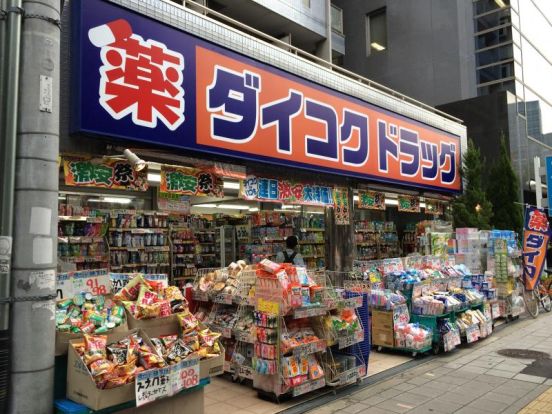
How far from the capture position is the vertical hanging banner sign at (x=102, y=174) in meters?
5.72

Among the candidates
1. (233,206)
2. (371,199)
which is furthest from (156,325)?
(233,206)

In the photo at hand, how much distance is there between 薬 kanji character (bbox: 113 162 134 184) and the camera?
20.1ft

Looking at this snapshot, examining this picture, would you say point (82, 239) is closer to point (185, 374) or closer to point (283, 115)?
point (283, 115)

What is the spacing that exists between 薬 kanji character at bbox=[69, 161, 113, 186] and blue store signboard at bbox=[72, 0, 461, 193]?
1.78 feet

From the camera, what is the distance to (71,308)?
414 cm

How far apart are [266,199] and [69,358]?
4.89 metres

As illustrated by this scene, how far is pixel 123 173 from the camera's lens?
615 centimetres

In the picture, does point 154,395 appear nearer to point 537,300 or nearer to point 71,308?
point 71,308

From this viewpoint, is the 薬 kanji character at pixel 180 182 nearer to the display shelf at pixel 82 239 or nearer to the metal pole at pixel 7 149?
the display shelf at pixel 82 239

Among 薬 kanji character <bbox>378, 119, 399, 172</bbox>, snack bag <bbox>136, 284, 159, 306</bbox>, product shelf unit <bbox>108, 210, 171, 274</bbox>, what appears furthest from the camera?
薬 kanji character <bbox>378, 119, 399, 172</bbox>

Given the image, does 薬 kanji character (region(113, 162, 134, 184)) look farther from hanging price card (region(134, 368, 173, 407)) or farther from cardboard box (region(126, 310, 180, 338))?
hanging price card (region(134, 368, 173, 407))

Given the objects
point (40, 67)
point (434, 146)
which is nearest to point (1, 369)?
point (40, 67)

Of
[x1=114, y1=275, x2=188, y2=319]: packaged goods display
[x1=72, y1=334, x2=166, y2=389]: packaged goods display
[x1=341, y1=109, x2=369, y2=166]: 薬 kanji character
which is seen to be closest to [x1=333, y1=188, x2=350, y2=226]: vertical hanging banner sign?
[x1=341, y1=109, x2=369, y2=166]: 薬 kanji character

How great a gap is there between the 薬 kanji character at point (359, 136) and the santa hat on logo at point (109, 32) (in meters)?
4.85
